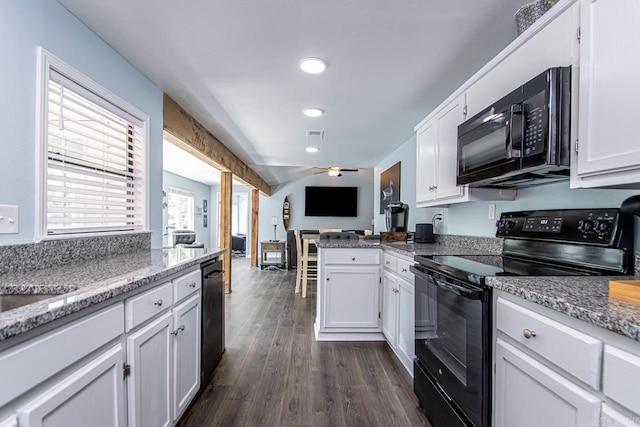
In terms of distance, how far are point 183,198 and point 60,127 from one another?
7.17 meters

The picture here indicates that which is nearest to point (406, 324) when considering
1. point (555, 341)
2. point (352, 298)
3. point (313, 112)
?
point (352, 298)

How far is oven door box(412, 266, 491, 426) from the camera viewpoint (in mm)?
1241

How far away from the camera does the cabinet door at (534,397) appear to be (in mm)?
820

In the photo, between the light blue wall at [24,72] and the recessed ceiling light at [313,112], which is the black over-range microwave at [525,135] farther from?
the light blue wall at [24,72]

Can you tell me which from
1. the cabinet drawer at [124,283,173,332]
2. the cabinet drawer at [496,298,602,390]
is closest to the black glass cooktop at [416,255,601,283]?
the cabinet drawer at [496,298,602,390]

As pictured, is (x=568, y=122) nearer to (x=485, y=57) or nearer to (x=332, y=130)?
(x=485, y=57)

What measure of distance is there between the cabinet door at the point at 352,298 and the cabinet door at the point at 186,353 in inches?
50.4

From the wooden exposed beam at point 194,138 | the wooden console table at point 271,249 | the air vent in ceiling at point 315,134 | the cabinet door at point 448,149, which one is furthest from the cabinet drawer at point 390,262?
the wooden console table at point 271,249

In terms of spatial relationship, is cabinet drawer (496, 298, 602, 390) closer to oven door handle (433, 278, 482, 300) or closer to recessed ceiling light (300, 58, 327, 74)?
oven door handle (433, 278, 482, 300)

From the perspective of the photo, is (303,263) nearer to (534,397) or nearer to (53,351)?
(534,397)

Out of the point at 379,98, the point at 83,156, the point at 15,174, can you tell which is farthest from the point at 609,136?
the point at 83,156

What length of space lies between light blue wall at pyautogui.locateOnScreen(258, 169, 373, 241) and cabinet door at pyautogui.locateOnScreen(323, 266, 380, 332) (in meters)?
6.21

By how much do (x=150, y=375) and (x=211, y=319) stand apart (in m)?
0.84

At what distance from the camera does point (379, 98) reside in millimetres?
2639
